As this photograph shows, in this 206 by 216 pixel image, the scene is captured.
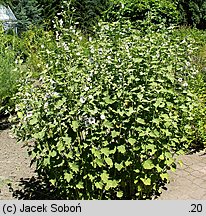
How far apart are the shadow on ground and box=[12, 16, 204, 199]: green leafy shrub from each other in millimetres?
310

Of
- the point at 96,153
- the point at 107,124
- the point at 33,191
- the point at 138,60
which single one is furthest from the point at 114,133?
the point at 33,191

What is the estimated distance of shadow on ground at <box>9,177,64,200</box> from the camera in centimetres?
365

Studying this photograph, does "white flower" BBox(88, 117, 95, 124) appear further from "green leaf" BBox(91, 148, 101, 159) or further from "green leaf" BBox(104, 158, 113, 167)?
"green leaf" BBox(104, 158, 113, 167)

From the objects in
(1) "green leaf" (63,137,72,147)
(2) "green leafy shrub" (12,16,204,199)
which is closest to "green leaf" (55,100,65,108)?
(2) "green leafy shrub" (12,16,204,199)

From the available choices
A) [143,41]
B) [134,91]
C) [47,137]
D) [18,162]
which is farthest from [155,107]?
[18,162]

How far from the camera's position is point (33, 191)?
375 cm

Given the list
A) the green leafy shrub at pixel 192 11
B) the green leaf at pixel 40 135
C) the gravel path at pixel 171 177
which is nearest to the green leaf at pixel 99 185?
the green leaf at pixel 40 135

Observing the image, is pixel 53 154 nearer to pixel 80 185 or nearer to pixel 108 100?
pixel 80 185

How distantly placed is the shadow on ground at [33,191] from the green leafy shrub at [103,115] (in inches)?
12.2

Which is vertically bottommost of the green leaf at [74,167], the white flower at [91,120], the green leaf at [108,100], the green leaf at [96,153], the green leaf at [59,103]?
the green leaf at [74,167]

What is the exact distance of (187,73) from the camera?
359cm

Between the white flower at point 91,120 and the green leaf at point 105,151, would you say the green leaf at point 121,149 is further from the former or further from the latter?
the white flower at point 91,120

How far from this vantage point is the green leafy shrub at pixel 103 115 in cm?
296

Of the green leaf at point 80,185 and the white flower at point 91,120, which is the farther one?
the green leaf at point 80,185
